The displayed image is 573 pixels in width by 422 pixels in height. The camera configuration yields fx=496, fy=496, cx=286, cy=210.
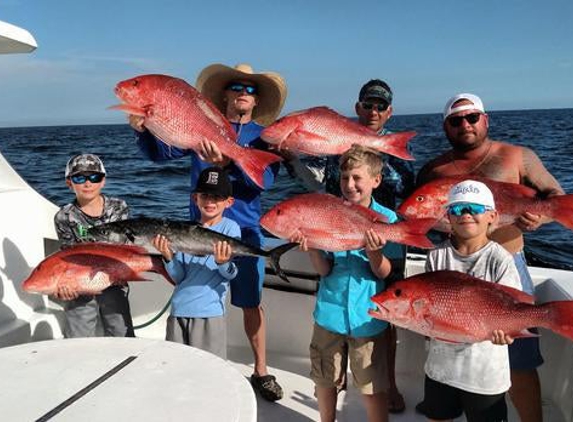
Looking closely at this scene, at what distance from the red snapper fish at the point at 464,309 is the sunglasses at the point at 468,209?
33 cm

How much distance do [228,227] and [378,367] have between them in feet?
3.87

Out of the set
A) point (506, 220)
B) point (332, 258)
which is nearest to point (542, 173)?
point (506, 220)

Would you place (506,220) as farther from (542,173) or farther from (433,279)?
(433,279)

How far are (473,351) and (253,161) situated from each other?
4.93 feet

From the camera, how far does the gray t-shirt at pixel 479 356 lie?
7.61 feet

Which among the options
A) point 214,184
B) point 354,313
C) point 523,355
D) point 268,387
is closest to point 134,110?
point 214,184

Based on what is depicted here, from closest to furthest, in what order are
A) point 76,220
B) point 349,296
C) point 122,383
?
point 122,383
point 349,296
point 76,220

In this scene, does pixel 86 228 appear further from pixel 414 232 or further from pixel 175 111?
pixel 414 232

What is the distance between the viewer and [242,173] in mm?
3254

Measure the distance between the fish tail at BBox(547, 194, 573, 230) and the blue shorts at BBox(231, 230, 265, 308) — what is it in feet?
5.84

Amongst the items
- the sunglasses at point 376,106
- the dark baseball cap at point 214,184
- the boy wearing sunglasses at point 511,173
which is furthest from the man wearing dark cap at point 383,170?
the dark baseball cap at point 214,184

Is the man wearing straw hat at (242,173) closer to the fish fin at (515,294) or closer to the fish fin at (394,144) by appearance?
the fish fin at (394,144)

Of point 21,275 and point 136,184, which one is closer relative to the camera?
point 21,275

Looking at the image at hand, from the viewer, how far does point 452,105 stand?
288 cm
